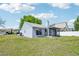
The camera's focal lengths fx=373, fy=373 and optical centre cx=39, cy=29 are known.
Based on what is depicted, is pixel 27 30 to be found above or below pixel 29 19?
below

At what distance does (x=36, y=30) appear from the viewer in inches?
180

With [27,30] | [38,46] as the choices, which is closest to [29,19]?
[27,30]

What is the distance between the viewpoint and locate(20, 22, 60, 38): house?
180 inches

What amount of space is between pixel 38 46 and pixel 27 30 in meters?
0.24

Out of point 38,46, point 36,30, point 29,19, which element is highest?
point 29,19

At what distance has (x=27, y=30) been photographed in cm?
459

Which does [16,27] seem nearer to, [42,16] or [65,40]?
[42,16]

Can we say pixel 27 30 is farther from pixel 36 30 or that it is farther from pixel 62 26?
pixel 62 26

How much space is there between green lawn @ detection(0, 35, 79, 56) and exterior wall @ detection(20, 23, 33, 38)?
0.05m

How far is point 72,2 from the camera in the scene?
4504 mm

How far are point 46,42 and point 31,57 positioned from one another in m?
0.26

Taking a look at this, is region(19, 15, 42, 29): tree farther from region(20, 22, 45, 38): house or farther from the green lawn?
the green lawn

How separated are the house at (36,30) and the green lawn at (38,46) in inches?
2.1

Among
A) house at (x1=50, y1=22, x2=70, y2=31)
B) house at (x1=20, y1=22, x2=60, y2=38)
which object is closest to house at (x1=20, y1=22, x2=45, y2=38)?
house at (x1=20, y1=22, x2=60, y2=38)
